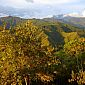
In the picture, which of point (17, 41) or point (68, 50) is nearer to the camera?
point (17, 41)

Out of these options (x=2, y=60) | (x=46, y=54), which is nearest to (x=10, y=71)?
(x=2, y=60)

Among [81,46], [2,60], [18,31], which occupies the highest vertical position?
[18,31]

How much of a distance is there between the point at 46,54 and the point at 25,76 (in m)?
7.67

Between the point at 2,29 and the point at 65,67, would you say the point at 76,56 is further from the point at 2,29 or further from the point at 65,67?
the point at 2,29

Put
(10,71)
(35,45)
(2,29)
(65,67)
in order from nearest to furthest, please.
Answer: (10,71) < (2,29) < (35,45) < (65,67)

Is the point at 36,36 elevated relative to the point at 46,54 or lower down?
elevated

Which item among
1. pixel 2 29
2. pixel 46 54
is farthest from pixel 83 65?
pixel 2 29

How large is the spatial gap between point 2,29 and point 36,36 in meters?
8.76

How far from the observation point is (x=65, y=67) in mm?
126188

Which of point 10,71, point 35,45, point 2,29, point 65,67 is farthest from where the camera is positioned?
point 65,67

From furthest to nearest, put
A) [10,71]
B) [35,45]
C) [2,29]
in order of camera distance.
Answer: [35,45] < [2,29] < [10,71]

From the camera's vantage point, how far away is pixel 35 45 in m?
66.8

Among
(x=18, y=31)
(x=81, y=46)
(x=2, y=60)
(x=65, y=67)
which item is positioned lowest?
(x=65, y=67)

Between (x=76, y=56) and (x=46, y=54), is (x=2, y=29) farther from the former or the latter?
(x=76, y=56)
